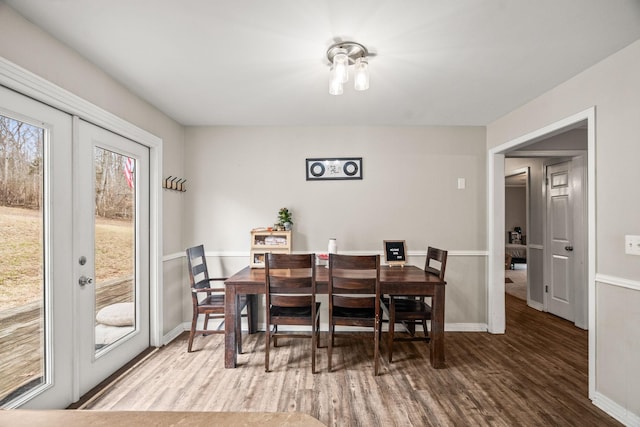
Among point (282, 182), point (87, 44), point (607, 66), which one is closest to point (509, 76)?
point (607, 66)

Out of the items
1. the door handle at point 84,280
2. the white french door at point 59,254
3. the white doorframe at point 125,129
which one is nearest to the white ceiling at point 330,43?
the white doorframe at point 125,129

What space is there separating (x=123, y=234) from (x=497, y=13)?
10.2 feet

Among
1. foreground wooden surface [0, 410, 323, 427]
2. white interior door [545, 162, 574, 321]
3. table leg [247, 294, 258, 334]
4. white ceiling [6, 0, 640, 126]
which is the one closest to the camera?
foreground wooden surface [0, 410, 323, 427]

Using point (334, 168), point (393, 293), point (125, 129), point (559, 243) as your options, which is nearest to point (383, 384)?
point (393, 293)

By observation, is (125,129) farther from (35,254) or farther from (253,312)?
(253,312)

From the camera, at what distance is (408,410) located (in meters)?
2.06

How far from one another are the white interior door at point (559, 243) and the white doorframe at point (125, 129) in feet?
15.7

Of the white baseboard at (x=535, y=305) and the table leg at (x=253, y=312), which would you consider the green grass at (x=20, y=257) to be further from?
the white baseboard at (x=535, y=305)

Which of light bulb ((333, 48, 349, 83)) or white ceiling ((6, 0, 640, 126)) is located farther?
light bulb ((333, 48, 349, 83))

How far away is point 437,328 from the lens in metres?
2.62

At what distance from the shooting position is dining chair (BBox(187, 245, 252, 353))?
282 centimetres

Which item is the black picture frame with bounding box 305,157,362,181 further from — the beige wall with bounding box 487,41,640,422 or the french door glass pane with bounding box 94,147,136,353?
the beige wall with bounding box 487,41,640,422

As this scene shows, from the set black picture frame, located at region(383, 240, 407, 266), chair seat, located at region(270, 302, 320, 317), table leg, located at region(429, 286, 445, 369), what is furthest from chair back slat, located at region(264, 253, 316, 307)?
black picture frame, located at region(383, 240, 407, 266)

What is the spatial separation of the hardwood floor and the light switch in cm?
110
